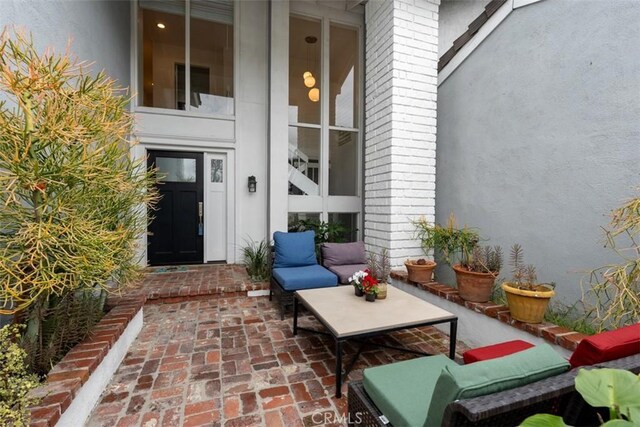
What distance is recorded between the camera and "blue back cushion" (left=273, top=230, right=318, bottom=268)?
3764 millimetres

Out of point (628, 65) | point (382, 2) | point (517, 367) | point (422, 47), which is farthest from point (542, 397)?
point (382, 2)

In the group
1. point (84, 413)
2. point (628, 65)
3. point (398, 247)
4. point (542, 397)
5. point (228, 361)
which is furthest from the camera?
point (398, 247)

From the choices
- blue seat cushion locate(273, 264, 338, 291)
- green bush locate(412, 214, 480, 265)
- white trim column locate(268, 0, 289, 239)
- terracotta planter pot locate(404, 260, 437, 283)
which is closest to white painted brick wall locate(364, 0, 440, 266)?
green bush locate(412, 214, 480, 265)

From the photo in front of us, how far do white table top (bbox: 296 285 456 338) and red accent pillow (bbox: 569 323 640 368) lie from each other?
3.58ft

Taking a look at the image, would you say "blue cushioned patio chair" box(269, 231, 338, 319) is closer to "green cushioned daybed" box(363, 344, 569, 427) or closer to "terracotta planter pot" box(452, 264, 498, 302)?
"terracotta planter pot" box(452, 264, 498, 302)

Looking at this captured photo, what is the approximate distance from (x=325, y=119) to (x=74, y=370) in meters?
4.83

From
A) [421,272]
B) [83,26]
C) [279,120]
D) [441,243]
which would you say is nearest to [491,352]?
[421,272]

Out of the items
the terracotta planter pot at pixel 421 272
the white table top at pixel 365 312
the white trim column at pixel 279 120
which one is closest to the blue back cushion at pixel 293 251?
the white table top at pixel 365 312

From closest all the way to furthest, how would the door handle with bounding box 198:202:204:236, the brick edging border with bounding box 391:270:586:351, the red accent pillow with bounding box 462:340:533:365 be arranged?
the red accent pillow with bounding box 462:340:533:365, the brick edging border with bounding box 391:270:586:351, the door handle with bounding box 198:202:204:236

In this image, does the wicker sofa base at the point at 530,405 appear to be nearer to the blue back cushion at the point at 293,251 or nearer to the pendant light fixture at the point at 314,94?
the blue back cushion at the point at 293,251

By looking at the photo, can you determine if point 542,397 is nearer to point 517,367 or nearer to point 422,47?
point 517,367

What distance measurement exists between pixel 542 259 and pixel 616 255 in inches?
22.4

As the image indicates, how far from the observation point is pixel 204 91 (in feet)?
16.7

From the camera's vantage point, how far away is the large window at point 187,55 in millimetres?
4859
